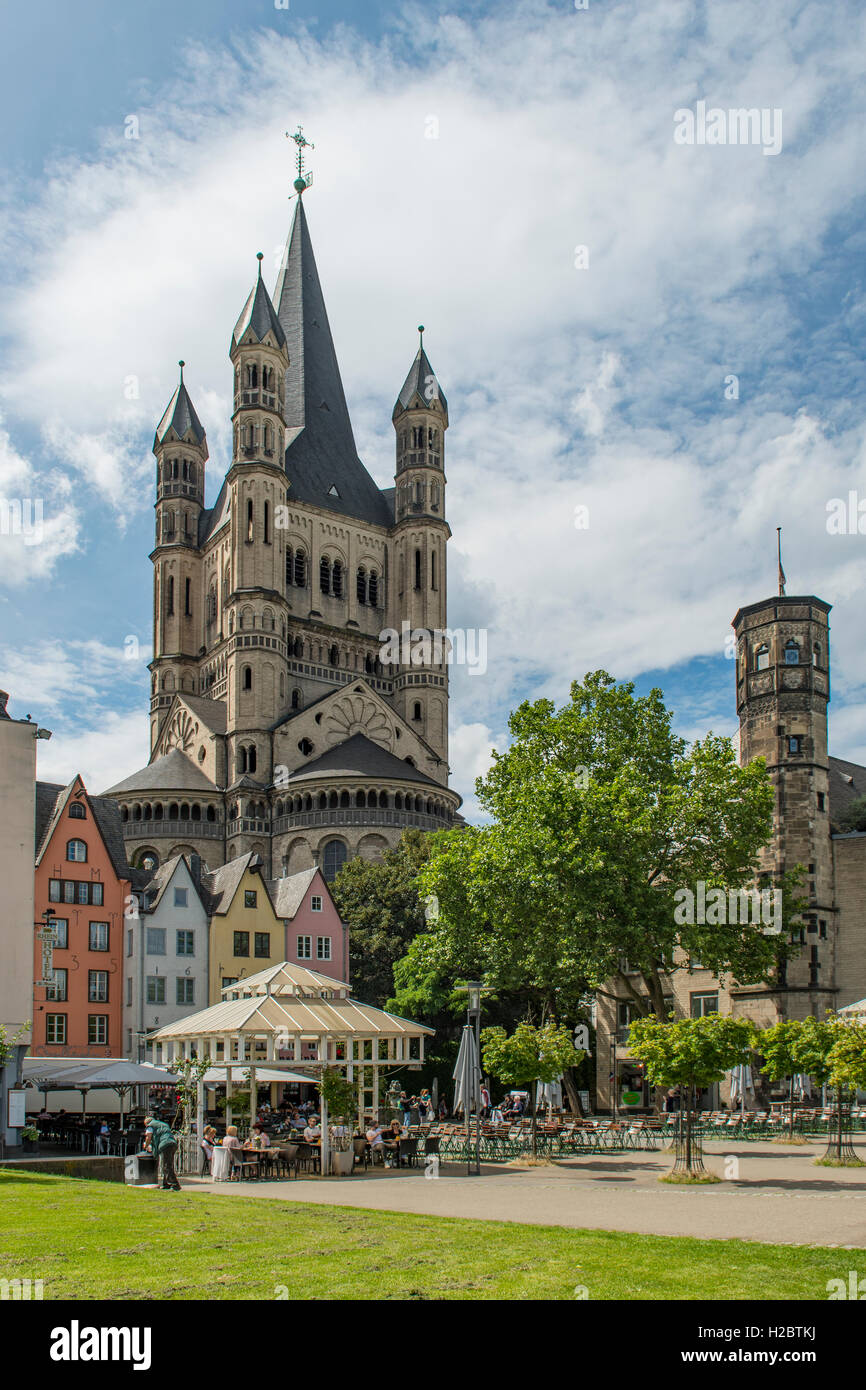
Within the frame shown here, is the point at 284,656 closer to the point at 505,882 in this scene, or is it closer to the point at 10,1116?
the point at 505,882

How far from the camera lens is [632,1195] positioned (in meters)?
21.8

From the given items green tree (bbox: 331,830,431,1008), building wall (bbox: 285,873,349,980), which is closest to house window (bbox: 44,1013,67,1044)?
building wall (bbox: 285,873,349,980)

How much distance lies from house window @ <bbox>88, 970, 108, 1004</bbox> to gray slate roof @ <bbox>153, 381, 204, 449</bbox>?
2635 inches

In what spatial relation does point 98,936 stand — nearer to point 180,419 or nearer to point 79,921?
point 79,921

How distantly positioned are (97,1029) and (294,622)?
172 feet

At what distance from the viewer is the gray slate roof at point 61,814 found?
49.8 m

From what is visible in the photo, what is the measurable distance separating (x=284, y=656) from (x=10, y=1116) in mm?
62819

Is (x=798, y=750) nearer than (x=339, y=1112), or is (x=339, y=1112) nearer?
(x=339, y=1112)

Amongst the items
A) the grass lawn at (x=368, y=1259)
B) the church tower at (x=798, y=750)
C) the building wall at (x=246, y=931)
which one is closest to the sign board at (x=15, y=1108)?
the grass lawn at (x=368, y=1259)

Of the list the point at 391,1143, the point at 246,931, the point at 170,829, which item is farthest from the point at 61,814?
the point at 170,829

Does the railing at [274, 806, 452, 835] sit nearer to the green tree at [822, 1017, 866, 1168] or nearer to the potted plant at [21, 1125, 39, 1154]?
the potted plant at [21, 1125, 39, 1154]

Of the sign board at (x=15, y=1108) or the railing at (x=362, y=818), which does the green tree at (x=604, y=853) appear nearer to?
the sign board at (x=15, y=1108)

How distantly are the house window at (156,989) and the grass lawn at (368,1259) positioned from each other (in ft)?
114
